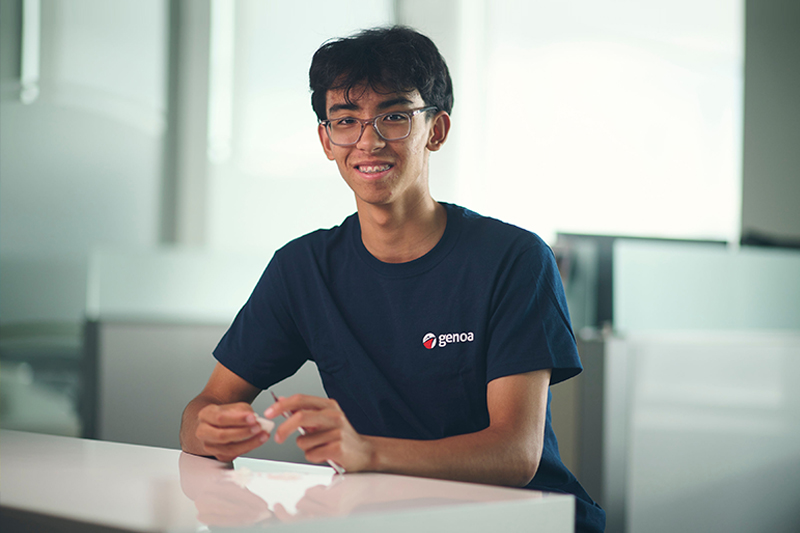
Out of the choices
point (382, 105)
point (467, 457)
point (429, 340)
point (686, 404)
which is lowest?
point (686, 404)

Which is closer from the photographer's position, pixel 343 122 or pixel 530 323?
pixel 530 323

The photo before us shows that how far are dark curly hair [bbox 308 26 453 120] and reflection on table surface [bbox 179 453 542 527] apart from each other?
0.66m

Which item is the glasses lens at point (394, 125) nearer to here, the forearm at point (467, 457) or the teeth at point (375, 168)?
the teeth at point (375, 168)

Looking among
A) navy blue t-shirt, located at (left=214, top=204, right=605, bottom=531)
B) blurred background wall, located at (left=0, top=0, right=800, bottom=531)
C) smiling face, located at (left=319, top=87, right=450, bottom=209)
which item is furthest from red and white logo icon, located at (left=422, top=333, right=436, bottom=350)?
blurred background wall, located at (left=0, top=0, right=800, bottom=531)

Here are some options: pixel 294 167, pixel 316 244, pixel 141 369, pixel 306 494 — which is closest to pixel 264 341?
pixel 316 244

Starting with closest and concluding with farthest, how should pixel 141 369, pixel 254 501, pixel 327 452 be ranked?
pixel 254 501, pixel 327 452, pixel 141 369

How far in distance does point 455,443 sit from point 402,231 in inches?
16.4

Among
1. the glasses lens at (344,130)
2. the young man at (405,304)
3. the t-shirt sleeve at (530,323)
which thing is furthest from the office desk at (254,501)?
the glasses lens at (344,130)

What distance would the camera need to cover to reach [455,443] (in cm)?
98

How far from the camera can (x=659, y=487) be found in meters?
1.98

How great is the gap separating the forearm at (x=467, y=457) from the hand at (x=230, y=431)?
0.15 meters

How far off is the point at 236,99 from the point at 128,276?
976 millimetres

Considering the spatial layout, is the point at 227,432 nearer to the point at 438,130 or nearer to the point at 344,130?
the point at 344,130

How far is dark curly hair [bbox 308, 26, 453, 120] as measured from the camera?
1.26 metres
